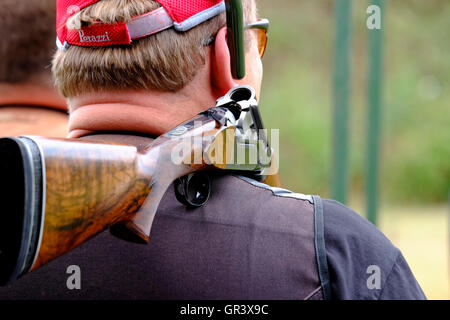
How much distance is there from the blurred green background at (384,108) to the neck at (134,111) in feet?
25.0

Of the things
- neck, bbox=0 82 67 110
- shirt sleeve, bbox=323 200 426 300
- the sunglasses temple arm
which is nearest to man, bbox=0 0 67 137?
neck, bbox=0 82 67 110

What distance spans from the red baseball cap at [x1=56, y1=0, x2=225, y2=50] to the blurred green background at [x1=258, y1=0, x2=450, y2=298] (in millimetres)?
7629

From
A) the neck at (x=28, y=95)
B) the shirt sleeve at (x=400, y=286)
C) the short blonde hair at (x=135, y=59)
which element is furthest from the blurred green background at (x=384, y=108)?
the short blonde hair at (x=135, y=59)

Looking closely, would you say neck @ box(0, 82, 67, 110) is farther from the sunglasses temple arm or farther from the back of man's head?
the sunglasses temple arm

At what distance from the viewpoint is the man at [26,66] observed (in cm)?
234

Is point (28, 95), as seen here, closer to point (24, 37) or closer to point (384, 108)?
point (24, 37)

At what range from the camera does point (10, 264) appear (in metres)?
0.87

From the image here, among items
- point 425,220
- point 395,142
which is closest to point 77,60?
point 425,220

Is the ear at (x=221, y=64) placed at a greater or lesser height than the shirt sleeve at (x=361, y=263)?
greater

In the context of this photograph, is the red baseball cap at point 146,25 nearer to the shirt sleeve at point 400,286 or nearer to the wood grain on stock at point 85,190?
the wood grain on stock at point 85,190

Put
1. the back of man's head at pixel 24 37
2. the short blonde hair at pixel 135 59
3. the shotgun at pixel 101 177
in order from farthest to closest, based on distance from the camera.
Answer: the back of man's head at pixel 24 37
the short blonde hair at pixel 135 59
the shotgun at pixel 101 177
